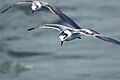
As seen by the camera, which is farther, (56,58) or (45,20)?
(45,20)

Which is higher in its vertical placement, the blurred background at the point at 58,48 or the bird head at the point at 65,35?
the bird head at the point at 65,35

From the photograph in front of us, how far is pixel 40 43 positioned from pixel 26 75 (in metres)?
2.05

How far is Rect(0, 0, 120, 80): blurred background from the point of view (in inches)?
1072

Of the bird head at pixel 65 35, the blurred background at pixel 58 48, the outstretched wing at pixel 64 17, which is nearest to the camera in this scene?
the bird head at pixel 65 35

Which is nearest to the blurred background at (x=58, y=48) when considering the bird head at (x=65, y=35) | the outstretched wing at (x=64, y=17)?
the outstretched wing at (x=64, y=17)

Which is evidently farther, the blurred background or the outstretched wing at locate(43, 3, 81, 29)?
the blurred background

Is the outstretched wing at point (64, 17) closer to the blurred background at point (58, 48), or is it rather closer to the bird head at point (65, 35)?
the bird head at point (65, 35)

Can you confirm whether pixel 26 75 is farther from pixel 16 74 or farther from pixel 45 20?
pixel 45 20

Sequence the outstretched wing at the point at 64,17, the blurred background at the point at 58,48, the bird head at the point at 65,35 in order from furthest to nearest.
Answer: the blurred background at the point at 58,48
the outstretched wing at the point at 64,17
the bird head at the point at 65,35

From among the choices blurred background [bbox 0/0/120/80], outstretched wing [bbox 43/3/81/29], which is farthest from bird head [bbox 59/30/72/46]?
blurred background [bbox 0/0/120/80]

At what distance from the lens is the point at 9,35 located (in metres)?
30.1

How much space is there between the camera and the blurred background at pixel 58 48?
2722 cm

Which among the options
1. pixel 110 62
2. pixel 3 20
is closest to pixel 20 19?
pixel 3 20

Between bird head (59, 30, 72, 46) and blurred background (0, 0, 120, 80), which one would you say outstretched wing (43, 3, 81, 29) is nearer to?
bird head (59, 30, 72, 46)
